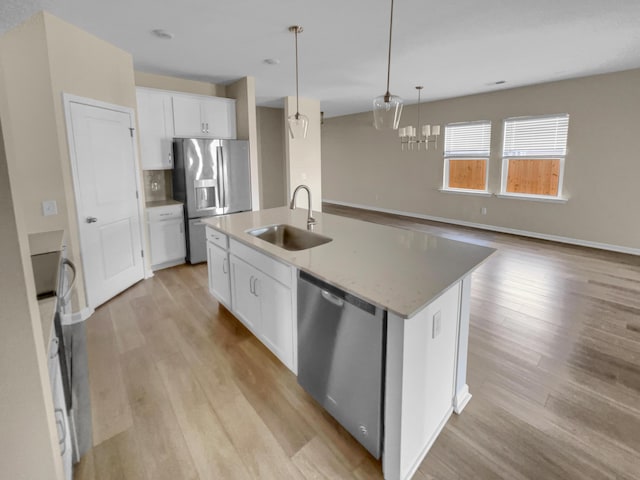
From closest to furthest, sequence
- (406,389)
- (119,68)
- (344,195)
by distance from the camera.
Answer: (406,389), (119,68), (344,195)

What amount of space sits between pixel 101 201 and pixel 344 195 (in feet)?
24.1

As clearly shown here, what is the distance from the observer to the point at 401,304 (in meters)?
1.34

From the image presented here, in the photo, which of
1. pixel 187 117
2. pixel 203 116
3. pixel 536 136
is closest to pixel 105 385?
pixel 187 117

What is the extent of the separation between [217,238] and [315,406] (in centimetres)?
161

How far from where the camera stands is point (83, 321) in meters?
3.07

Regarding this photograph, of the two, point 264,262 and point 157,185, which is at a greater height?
point 157,185

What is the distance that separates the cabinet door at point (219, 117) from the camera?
475 cm

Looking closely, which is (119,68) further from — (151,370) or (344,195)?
(344,195)

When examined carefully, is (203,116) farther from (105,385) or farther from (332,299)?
(332,299)

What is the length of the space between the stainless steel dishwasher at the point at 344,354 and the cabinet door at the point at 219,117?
374 cm

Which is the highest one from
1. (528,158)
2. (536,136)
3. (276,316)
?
(536,136)

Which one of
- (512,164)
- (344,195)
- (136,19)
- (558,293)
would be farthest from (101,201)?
(344,195)

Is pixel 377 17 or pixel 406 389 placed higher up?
pixel 377 17

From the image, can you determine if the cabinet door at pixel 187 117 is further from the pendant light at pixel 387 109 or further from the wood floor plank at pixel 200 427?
the wood floor plank at pixel 200 427
